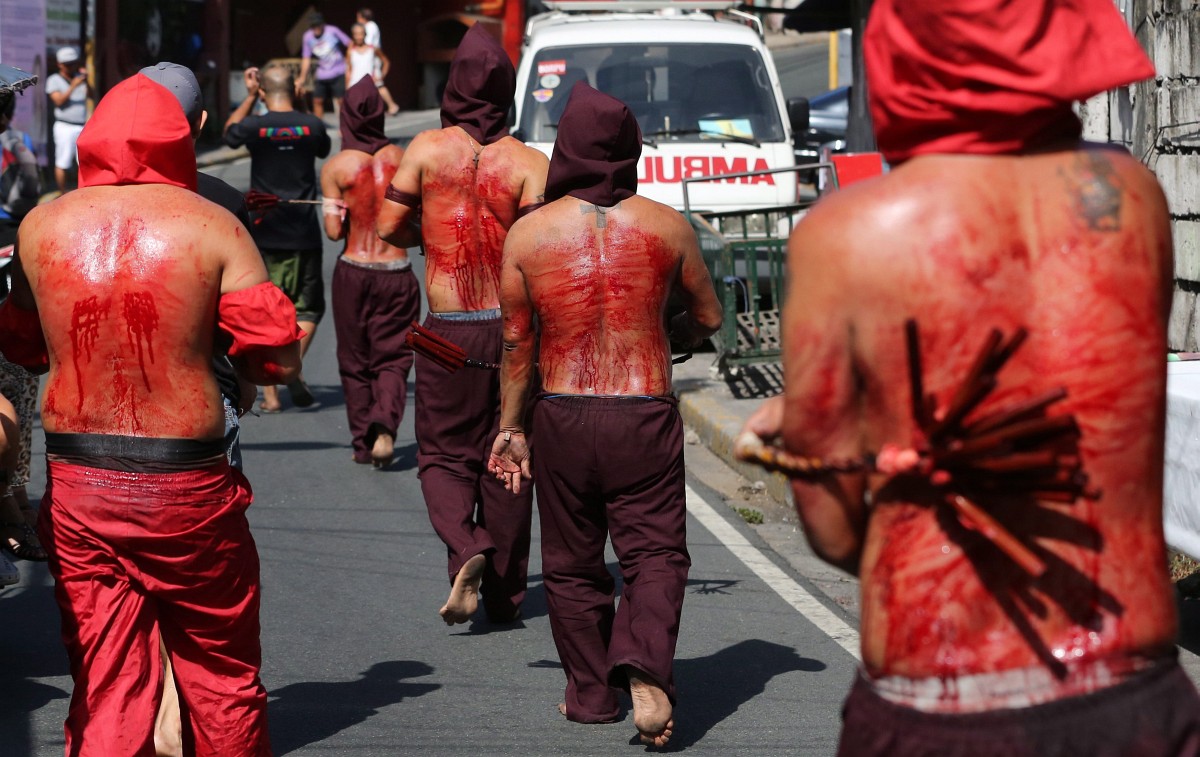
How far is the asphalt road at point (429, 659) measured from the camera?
197 inches

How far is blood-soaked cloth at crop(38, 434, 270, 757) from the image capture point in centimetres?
386

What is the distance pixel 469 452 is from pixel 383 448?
2.64 metres

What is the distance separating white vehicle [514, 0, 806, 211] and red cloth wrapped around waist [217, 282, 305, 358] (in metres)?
7.78

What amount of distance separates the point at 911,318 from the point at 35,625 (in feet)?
15.5

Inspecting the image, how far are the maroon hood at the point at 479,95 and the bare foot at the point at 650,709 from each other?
2.51 m

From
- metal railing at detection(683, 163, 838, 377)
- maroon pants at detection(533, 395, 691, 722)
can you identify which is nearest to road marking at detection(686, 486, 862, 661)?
maroon pants at detection(533, 395, 691, 722)

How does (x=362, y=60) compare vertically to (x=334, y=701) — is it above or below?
above

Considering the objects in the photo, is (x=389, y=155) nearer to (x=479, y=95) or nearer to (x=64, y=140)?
(x=479, y=95)

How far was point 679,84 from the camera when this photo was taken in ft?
39.6

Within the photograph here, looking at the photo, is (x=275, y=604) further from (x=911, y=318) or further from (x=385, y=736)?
(x=911, y=318)

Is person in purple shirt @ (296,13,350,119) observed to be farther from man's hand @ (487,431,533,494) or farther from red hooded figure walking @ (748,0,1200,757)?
red hooded figure walking @ (748,0,1200,757)

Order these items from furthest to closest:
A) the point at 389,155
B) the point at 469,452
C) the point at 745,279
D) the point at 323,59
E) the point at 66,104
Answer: the point at 323,59
the point at 66,104
the point at 745,279
the point at 389,155
the point at 469,452

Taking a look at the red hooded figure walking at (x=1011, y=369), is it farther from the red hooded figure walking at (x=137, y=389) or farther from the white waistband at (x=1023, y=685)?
the red hooded figure walking at (x=137, y=389)

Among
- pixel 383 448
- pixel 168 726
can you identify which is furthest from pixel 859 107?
pixel 168 726
